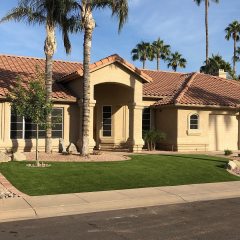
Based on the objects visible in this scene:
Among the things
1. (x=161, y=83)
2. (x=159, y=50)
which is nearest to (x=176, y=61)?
(x=159, y=50)

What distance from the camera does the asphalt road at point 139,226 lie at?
24.8ft

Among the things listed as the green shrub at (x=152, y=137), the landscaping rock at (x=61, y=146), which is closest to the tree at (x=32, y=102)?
the landscaping rock at (x=61, y=146)

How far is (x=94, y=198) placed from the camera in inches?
434

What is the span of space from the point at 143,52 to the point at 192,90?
126 feet

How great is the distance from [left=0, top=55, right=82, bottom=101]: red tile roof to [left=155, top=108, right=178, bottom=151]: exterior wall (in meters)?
5.78

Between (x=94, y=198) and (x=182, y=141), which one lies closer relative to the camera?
(x=94, y=198)

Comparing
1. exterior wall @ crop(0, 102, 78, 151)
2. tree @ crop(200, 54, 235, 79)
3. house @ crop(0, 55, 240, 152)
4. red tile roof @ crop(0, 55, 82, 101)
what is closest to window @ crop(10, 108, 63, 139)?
house @ crop(0, 55, 240, 152)

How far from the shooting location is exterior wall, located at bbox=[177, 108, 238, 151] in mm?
23683

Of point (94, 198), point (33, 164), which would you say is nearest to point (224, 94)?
point (33, 164)

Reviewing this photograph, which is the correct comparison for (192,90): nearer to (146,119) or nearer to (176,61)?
(146,119)

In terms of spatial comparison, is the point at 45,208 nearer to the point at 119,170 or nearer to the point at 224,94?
the point at 119,170

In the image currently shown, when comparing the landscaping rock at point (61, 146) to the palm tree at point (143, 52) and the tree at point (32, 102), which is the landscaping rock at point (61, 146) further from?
the palm tree at point (143, 52)

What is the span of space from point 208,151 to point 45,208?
1623 centimetres

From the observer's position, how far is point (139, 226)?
27.4ft
